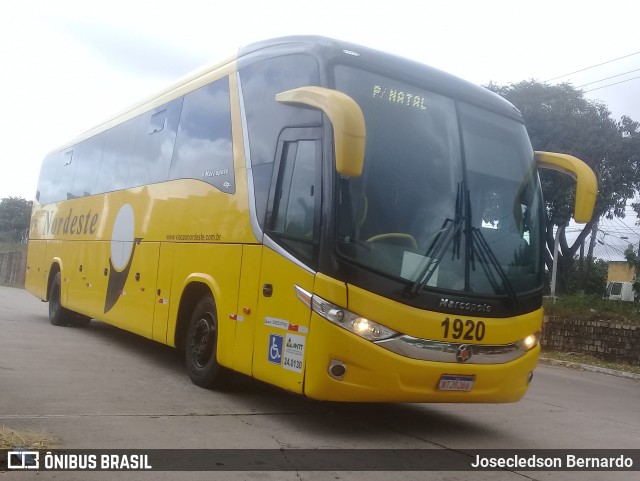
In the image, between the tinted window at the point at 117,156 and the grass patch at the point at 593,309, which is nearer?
the tinted window at the point at 117,156

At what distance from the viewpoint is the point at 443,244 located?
19.7 feet

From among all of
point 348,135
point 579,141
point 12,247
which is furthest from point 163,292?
point 12,247

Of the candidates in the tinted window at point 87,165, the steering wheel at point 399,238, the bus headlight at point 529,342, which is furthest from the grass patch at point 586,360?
the tinted window at point 87,165

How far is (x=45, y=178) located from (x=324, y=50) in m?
12.0

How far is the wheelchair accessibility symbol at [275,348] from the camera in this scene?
616 centimetres

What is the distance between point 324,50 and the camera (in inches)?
249

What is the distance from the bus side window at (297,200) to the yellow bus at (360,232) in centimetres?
2

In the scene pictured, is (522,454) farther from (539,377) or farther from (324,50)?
(539,377)

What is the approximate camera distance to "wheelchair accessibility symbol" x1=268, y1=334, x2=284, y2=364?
6.16m

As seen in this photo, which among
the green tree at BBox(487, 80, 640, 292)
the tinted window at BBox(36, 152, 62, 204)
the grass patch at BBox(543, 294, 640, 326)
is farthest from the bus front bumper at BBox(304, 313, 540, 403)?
the green tree at BBox(487, 80, 640, 292)

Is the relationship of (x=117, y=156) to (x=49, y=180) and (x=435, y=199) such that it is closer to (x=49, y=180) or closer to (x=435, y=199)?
(x=49, y=180)

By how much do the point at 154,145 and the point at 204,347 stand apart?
11.8 feet

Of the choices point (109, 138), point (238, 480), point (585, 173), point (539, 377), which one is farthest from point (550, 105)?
point (238, 480)

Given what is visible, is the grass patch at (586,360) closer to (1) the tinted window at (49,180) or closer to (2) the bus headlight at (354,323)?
(2) the bus headlight at (354,323)
